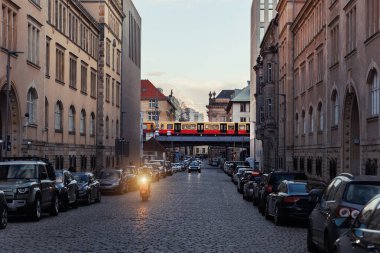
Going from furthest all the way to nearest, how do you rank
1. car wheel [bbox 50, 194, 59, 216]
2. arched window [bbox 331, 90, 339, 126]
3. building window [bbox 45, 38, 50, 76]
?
building window [bbox 45, 38, 50, 76] → arched window [bbox 331, 90, 339, 126] → car wheel [bbox 50, 194, 59, 216]

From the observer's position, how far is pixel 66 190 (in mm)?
26969

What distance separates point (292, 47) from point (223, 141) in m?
57.3

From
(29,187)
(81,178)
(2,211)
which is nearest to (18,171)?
(29,187)

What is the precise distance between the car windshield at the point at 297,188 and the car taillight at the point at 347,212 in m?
9.14

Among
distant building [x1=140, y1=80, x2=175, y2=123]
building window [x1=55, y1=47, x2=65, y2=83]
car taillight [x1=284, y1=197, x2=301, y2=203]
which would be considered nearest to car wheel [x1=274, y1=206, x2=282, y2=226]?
car taillight [x1=284, y1=197, x2=301, y2=203]

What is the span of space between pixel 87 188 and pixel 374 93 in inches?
513

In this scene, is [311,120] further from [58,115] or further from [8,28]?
[8,28]

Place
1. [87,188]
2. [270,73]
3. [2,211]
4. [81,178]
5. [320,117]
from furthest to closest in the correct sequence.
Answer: [270,73], [320,117], [81,178], [87,188], [2,211]

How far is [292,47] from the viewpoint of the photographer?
209 ft

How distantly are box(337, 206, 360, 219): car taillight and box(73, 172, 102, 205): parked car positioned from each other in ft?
63.1

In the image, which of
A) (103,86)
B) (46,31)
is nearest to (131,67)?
(103,86)

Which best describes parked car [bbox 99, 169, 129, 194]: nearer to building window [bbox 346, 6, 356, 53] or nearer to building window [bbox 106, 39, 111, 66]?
building window [bbox 346, 6, 356, 53]

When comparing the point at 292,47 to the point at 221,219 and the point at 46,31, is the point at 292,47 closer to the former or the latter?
the point at 46,31

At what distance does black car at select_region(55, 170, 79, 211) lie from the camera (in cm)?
2653
